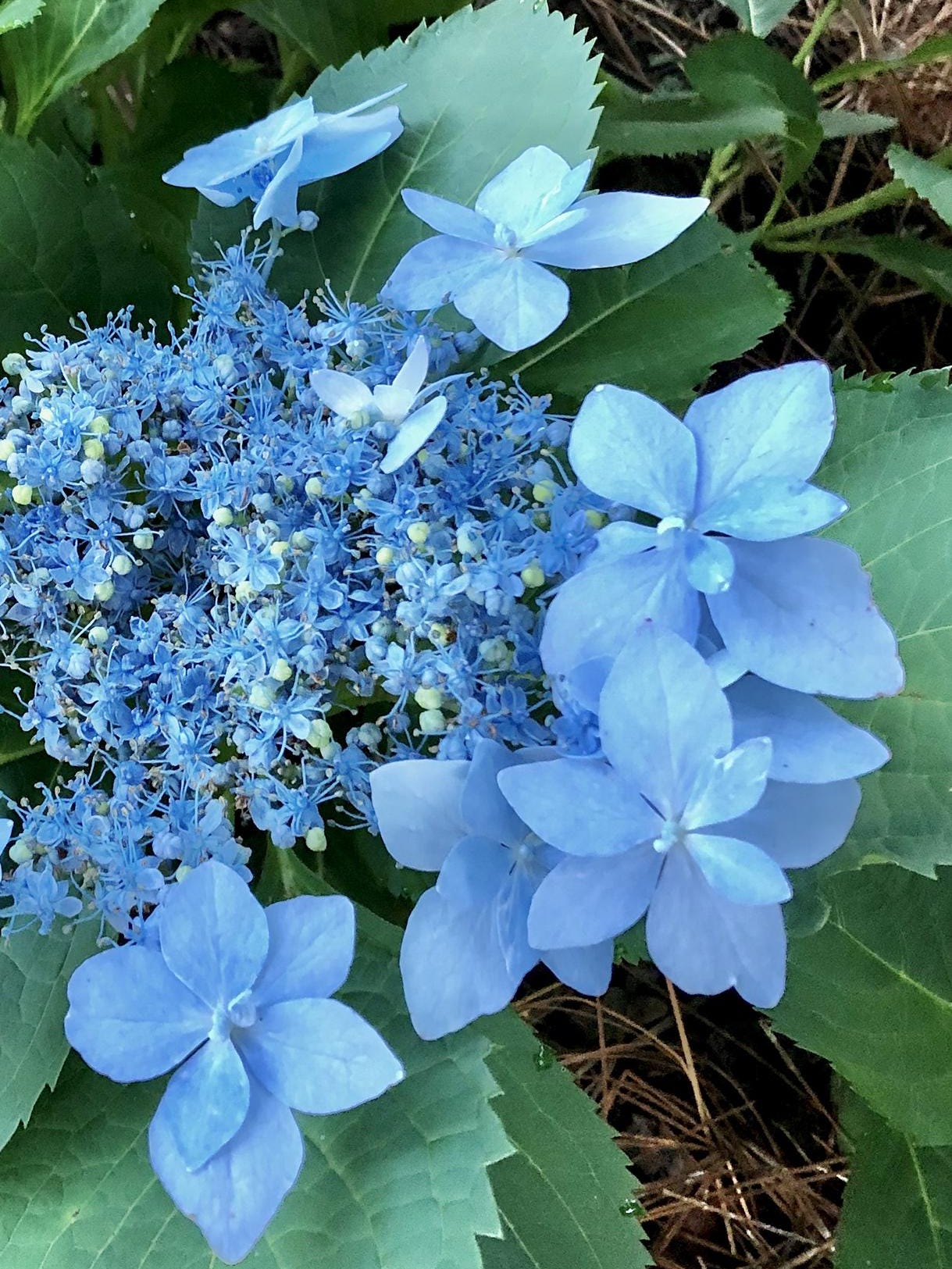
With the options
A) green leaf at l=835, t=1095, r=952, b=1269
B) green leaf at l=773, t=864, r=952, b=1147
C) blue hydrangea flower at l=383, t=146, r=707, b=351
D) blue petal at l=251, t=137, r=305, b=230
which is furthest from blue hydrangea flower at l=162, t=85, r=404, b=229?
green leaf at l=835, t=1095, r=952, b=1269

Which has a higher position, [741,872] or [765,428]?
[765,428]

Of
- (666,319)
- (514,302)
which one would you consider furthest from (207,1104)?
(666,319)

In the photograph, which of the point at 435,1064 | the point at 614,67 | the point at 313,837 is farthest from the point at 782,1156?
the point at 614,67

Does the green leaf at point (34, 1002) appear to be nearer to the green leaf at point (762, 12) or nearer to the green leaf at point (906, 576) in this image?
the green leaf at point (906, 576)

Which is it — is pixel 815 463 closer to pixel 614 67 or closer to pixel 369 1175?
pixel 369 1175

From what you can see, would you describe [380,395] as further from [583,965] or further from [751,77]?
[751,77]
